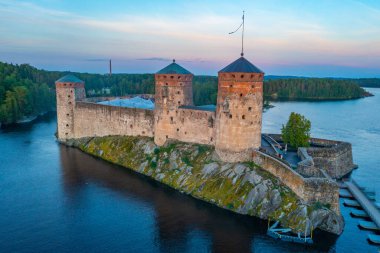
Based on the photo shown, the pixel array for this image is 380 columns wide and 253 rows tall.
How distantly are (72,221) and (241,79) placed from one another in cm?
1686

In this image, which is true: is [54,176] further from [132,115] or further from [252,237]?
[252,237]

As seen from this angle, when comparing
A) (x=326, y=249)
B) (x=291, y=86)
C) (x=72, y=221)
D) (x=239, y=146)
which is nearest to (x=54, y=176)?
(x=72, y=221)

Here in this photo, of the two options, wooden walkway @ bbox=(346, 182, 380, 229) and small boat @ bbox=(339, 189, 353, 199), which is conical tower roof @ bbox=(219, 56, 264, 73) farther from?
wooden walkway @ bbox=(346, 182, 380, 229)

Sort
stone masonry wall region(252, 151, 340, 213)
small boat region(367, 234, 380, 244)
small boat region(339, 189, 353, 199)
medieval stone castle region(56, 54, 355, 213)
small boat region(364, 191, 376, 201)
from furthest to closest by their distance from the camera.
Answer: small boat region(339, 189, 353, 199) → small boat region(364, 191, 376, 201) → medieval stone castle region(56, 54, 355, 213) → stone masonry wall region(252, 151, 340, 213) → small boat region(367, 234, 380, 244)

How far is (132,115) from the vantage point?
41.8 meters

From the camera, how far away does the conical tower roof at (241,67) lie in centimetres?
2922

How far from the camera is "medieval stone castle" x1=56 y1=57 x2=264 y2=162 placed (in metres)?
29.6

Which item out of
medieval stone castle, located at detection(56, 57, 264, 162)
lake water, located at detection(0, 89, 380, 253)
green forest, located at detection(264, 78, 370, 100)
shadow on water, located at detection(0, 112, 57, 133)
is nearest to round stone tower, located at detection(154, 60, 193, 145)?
medieval stone castle, located at detection(56, 57, 264, 162)

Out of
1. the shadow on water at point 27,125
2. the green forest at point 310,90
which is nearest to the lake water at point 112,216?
the shadow on water at point 27,125

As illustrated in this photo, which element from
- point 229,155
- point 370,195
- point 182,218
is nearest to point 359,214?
point 370,195

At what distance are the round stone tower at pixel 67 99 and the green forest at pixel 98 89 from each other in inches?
846

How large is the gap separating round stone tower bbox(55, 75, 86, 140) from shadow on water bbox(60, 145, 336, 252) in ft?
43.3

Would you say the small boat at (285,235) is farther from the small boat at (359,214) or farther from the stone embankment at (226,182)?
the small boat at (359,214)

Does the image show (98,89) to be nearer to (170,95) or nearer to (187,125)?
(170,95)
